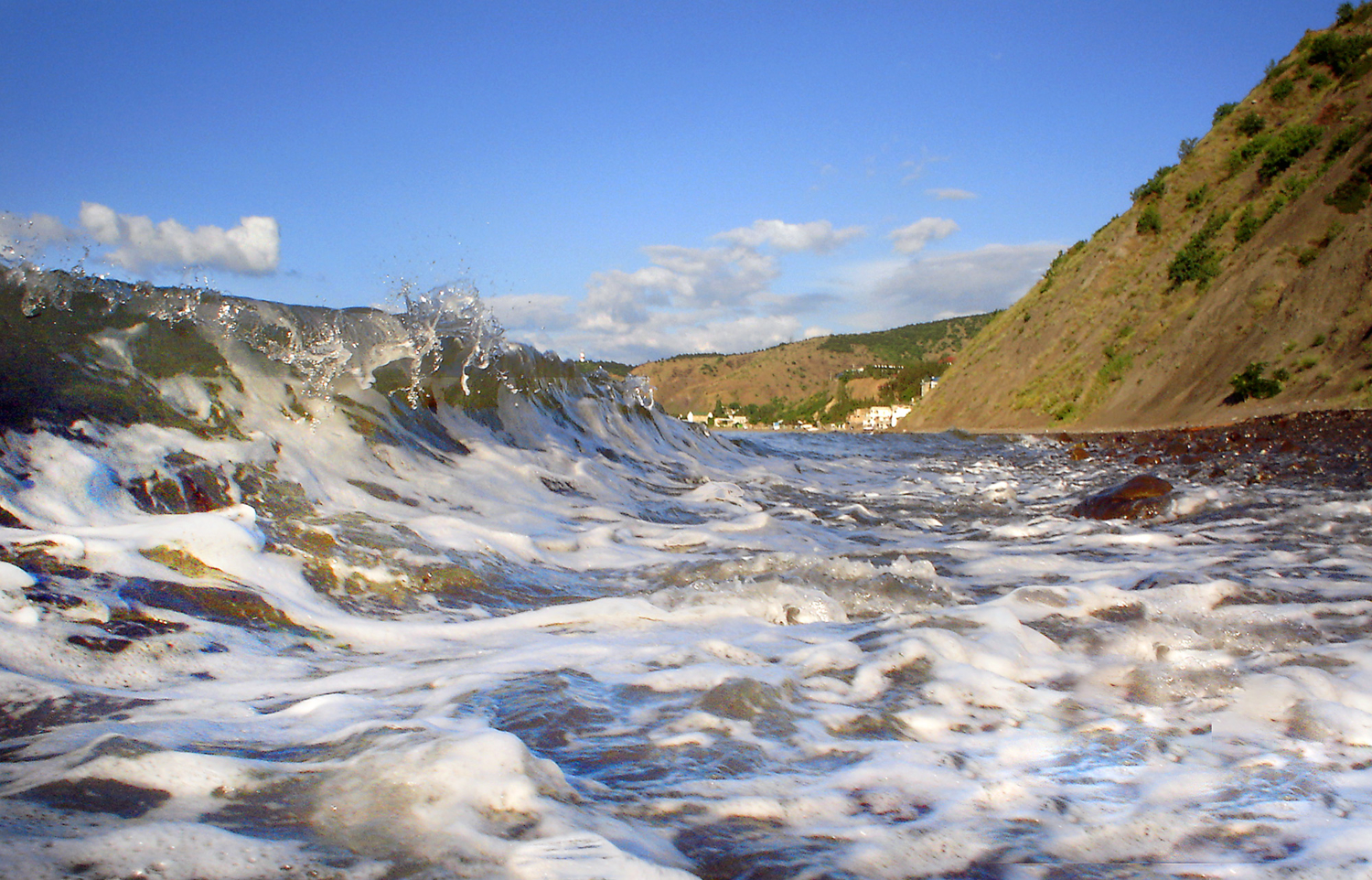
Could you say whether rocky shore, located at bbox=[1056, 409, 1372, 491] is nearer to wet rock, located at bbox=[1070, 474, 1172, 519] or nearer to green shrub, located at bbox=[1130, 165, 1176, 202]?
wet rock, located at bbox=[1070, 474, 1172, 519]

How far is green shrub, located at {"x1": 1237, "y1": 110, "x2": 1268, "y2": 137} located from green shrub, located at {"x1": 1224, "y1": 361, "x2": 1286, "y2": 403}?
16554 millimetres

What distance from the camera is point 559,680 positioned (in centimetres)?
211

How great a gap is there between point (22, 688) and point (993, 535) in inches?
182

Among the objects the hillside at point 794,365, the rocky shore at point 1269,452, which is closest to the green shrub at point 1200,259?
the rocky shore at point 1269,452

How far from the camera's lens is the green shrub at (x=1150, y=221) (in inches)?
1120

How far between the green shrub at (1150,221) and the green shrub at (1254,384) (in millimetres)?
15897

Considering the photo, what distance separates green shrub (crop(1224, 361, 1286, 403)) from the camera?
1377cm

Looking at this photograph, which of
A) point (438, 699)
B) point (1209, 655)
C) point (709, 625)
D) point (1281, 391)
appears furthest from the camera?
point (1281, 391)

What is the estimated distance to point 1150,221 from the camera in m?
28.7

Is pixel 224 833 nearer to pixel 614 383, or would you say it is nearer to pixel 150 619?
pixel 150 619

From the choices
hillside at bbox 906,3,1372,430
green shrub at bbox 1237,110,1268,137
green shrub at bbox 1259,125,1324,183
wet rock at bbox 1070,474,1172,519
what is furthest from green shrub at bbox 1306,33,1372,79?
wet rock at bbox 1070,474,1172,519

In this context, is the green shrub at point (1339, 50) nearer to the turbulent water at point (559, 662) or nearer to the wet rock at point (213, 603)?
the turbulent water at point (559, 662)

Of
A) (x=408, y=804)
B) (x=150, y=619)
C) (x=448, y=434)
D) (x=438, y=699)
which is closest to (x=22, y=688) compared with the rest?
(x=150, y=619)

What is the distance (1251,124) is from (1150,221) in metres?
3.97
